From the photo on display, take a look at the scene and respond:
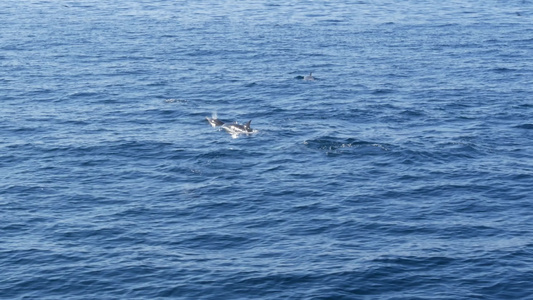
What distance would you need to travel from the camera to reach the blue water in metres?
58.4

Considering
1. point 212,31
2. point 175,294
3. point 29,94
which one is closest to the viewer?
point 175,294

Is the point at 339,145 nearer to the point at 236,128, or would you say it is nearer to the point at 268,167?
the point at 268,167

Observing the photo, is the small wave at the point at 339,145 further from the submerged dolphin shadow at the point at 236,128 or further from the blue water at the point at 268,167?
the submerged dolphin shadow at the point at 236,128

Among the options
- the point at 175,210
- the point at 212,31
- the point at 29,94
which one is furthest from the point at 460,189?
the point at 212,31

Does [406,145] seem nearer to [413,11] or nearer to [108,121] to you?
[108,121]

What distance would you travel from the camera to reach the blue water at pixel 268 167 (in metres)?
58.4

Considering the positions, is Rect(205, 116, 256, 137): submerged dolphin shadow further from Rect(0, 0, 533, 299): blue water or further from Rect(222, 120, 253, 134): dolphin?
Rect(0, 0, 533, 299): blue water

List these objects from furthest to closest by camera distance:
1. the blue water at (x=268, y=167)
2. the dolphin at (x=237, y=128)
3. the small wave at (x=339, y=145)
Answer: the dolphin at (x=237, y=128) → the small wave at (x=339, y=145) → the blue water at (x=268, y=167)

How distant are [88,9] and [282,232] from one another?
11806 cm

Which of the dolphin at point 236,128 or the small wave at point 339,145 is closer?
the small wave at point 339,145

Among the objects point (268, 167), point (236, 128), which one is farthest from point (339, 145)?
point (236, 128)

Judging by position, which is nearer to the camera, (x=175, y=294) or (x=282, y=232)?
(x=175, y=294)

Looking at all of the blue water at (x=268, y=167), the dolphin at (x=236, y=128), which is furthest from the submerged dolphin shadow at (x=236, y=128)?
the blue water at (x=268, y=167)

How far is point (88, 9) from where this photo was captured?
172 metres
